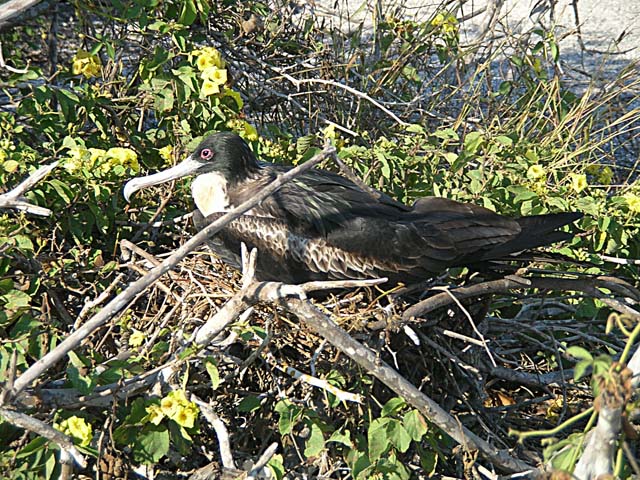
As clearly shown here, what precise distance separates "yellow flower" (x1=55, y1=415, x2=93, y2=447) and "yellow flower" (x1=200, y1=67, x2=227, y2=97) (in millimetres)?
1198

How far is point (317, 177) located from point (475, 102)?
3.30 ft

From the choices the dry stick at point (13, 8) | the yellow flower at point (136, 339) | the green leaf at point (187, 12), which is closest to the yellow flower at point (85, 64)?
the green leaf at point (187, 12)

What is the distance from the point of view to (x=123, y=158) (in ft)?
9.36

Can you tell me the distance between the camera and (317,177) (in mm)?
2850

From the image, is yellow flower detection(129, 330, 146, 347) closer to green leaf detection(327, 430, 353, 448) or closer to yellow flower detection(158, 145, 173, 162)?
green leaf detection(327, 430, 353, 448)

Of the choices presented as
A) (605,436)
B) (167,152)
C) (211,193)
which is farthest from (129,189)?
(605,436)

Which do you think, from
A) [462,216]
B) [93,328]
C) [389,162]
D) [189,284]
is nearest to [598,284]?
[462,216]

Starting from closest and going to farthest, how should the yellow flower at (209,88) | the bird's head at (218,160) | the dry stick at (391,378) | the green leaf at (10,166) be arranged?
the dry stick at (391,378) → the green leaf at (10,166) → the bird's head at (218,160) → the yellow flower at (209,88)

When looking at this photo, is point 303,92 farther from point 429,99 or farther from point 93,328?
point 93,328

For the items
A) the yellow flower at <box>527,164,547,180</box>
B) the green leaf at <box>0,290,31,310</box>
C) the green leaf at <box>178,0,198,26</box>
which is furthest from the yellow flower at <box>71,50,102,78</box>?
the yellow flower at <box>527,164,547,180</box>

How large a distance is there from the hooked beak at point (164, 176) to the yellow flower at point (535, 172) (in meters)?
1.05

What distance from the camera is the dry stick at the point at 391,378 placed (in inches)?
83.7

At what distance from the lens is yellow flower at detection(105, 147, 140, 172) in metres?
2.83

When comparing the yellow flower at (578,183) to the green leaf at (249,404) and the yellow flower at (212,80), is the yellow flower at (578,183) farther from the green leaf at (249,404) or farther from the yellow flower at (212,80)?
the green leaf at (249,404)
